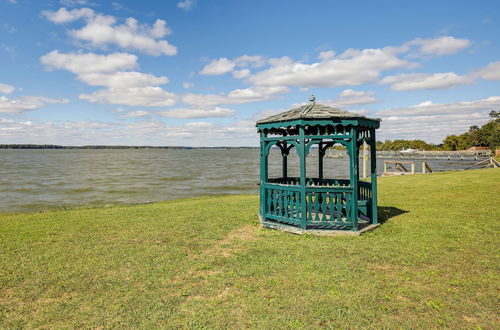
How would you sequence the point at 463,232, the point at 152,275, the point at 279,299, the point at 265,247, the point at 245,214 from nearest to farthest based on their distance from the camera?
the point at 279,299 → the point at 152,275 → the point at 265,247 → the point at 463,232 → the point at 245,214

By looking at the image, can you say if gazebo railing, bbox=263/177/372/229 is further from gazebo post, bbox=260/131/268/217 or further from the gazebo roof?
the gazebo roof

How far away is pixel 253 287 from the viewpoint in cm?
509

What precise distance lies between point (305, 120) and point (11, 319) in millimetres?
7128

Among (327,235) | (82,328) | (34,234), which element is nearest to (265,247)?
(327,235)

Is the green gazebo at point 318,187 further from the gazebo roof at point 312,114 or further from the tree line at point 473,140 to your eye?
the tree line at point 473,140

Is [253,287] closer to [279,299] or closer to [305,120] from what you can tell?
[279,299]

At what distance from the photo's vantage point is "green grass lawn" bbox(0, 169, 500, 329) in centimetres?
422

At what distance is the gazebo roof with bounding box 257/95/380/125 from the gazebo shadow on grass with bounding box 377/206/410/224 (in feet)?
12.6

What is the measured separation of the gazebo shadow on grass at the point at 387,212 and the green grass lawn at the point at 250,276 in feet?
1.73

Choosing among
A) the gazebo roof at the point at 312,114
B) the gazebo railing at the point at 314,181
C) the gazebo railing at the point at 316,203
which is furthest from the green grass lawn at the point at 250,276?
the gazebo roof at the point at 312,114

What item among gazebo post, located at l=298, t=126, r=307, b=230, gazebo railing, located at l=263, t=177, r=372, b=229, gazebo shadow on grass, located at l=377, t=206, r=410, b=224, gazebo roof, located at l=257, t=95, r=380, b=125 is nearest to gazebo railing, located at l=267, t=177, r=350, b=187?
gazebo railing, located at l=263, t=177, r=372, b=229

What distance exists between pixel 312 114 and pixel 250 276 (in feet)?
15.4

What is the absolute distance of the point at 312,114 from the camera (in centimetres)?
822

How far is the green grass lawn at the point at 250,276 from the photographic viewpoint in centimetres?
422
